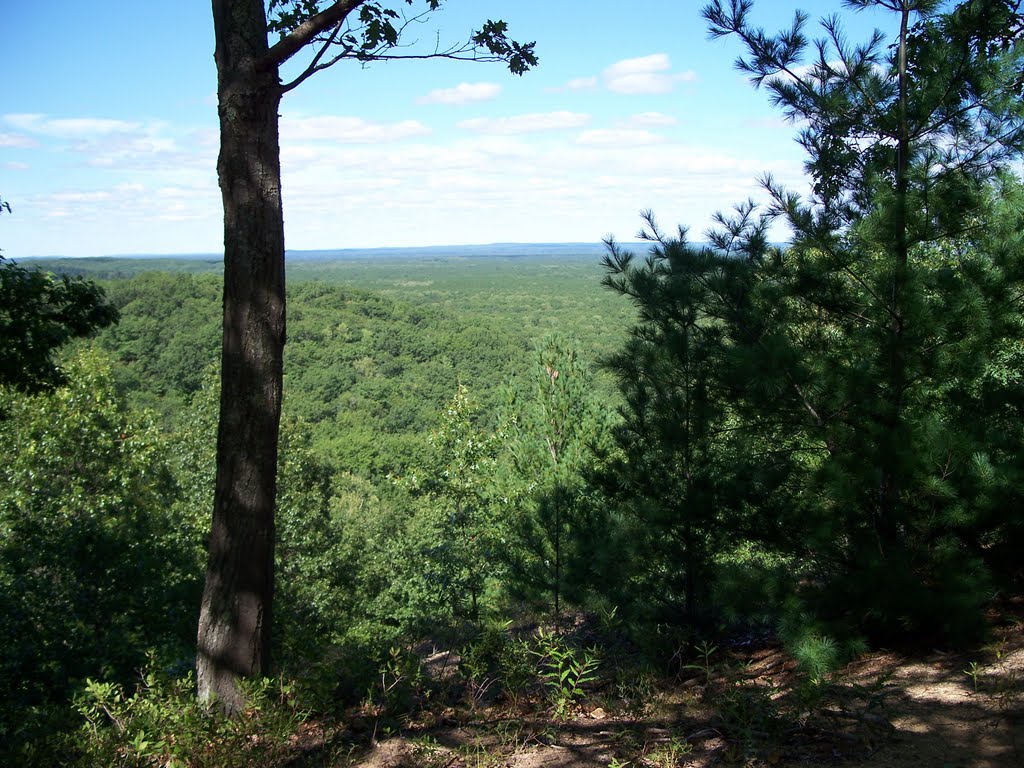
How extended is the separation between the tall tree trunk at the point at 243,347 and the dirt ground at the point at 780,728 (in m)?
1.04

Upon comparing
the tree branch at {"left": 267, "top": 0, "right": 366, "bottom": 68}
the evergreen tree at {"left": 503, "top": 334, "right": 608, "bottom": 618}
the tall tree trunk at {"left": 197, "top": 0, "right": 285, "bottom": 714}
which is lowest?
the evergreen tree at {"left": 503, "top": 334, "right": 608, "bottom": 618}

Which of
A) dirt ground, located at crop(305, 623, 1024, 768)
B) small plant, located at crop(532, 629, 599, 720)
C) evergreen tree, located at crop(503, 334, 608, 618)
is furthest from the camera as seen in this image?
evergreen tree, located at crop(503, 334, 608, 618)

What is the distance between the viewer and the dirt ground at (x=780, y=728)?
2.87m

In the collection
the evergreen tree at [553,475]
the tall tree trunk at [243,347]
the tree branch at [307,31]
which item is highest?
the tree branch at [307,31]

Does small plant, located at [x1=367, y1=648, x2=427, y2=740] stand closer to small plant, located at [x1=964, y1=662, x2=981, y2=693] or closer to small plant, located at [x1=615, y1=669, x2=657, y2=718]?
small plant, located at [x1=615, y1=669, x2=657, y2=718]

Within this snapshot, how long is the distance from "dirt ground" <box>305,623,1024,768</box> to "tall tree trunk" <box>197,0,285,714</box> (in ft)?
3.40

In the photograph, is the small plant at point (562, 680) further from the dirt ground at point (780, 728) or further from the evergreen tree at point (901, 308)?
the evergreen tree at point (901, 308)

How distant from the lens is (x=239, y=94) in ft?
12.3

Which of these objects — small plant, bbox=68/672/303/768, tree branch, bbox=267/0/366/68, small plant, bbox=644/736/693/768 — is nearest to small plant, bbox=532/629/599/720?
small plant, bbox=644/736/693/768

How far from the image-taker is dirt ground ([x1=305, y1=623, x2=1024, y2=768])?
287cm

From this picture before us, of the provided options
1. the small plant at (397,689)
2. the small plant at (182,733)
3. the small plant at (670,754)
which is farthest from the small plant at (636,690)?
the small plant at (182,733)

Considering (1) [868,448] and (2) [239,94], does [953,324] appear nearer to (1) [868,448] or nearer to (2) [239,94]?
(1) [868,448]

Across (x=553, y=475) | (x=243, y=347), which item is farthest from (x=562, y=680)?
(x=553, y=475)

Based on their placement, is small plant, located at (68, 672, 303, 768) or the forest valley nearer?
small plant, located at (68, 672, 303, 768)
